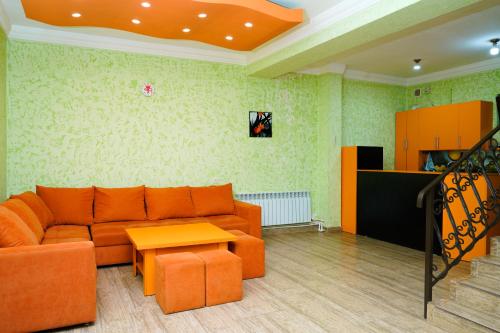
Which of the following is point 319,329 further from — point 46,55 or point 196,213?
point 46,55

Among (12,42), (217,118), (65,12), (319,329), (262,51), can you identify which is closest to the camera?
(319,329)

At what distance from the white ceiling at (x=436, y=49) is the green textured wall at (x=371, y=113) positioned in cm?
37

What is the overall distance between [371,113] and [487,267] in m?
4.75

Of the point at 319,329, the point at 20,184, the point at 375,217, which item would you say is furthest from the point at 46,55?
the point at 375,217

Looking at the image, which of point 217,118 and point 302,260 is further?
point 217,118

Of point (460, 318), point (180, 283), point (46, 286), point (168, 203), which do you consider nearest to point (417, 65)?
point (168, 203)

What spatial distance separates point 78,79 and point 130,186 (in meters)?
1.65

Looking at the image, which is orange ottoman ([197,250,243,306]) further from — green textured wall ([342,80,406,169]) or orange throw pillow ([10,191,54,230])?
green textured wall ([342,80,406,169])

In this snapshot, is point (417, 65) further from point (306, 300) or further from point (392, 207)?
point (306, 300)

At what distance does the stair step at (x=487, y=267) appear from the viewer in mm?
3295

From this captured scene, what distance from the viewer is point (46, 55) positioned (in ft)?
16.8

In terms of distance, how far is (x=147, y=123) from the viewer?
18.7 ft

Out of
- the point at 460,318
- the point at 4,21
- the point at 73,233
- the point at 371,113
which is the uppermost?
the point at 4,21

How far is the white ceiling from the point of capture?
489 cm
